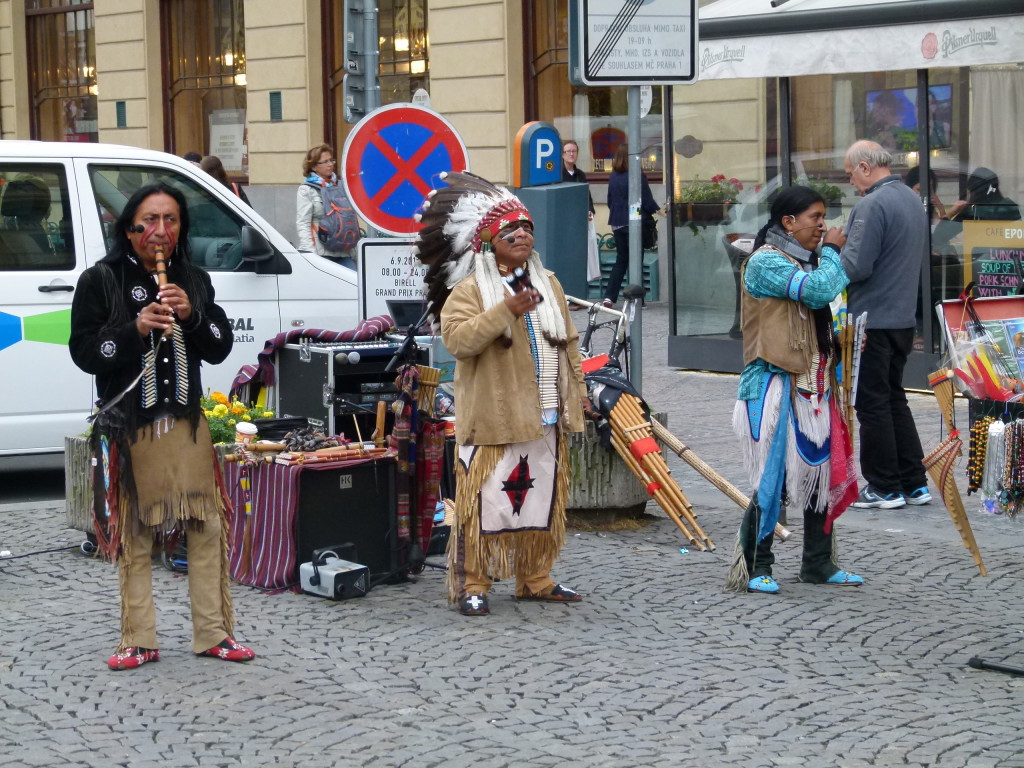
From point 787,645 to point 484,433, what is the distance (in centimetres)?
138

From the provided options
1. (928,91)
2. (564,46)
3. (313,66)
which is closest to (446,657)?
(928,91)

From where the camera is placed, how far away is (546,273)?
6375mm

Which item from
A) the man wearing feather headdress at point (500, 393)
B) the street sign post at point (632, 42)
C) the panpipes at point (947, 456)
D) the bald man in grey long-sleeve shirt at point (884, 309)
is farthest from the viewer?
the bald man in grey long-sleeve shirt at point (884, 309)

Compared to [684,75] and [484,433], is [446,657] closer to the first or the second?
[484,433]

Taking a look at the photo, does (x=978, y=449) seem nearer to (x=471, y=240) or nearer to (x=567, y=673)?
(x=567, y=673)

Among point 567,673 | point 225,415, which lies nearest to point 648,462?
point 225,415

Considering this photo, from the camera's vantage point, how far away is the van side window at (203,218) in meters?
8.98

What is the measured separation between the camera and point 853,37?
36.0ft

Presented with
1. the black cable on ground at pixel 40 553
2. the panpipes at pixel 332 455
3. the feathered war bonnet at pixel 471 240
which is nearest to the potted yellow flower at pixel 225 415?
the panpipes at pixel 332 455

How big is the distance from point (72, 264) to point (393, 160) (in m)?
1.92

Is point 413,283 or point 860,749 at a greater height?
point 413,283

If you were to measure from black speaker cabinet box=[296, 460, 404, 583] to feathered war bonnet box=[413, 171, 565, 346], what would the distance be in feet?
2.84

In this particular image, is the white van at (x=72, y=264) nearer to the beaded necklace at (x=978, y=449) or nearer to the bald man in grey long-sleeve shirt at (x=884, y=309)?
the bald man in grey long-sleeve shirt at (x=884, y=309)

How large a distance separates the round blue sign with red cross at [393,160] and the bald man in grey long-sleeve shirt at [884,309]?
2.10 metres
